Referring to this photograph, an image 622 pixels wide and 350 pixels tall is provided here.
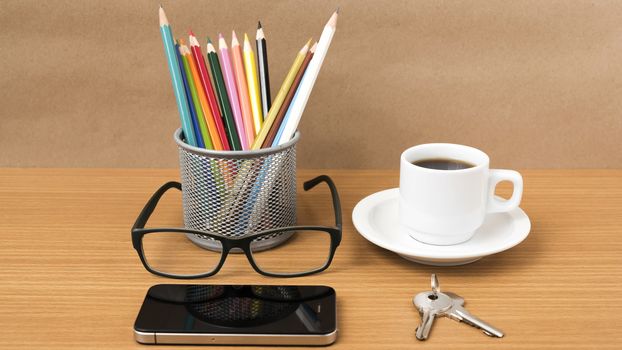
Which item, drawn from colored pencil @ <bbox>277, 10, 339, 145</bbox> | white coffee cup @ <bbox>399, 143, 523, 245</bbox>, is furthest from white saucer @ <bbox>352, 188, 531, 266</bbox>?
colored pencil @ <bbox>277, 10, 339, 145</bbox>

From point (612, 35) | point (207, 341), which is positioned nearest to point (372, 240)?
point (207, 341)

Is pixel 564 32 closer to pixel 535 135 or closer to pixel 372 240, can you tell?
pixel 535 135

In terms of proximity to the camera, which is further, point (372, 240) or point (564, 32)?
point (564, 32)

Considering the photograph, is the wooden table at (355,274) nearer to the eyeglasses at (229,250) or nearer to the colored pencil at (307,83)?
the eyeglasses at (229,250)

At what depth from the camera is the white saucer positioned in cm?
62

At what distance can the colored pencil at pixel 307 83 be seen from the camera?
65cm

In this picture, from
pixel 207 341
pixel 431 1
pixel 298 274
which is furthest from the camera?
pixel 431 1

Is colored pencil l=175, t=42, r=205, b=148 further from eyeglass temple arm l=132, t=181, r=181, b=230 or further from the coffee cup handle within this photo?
the coffee cup handle

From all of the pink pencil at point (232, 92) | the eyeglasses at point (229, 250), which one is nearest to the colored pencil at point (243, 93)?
the pink pencil at point (232, 92)

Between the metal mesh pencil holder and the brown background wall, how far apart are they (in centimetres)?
21

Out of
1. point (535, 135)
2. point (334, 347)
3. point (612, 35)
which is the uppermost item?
point (612, 35)

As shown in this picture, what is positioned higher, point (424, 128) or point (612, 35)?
point (612, 35)

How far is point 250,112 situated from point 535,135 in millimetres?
406

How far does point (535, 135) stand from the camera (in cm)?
88
